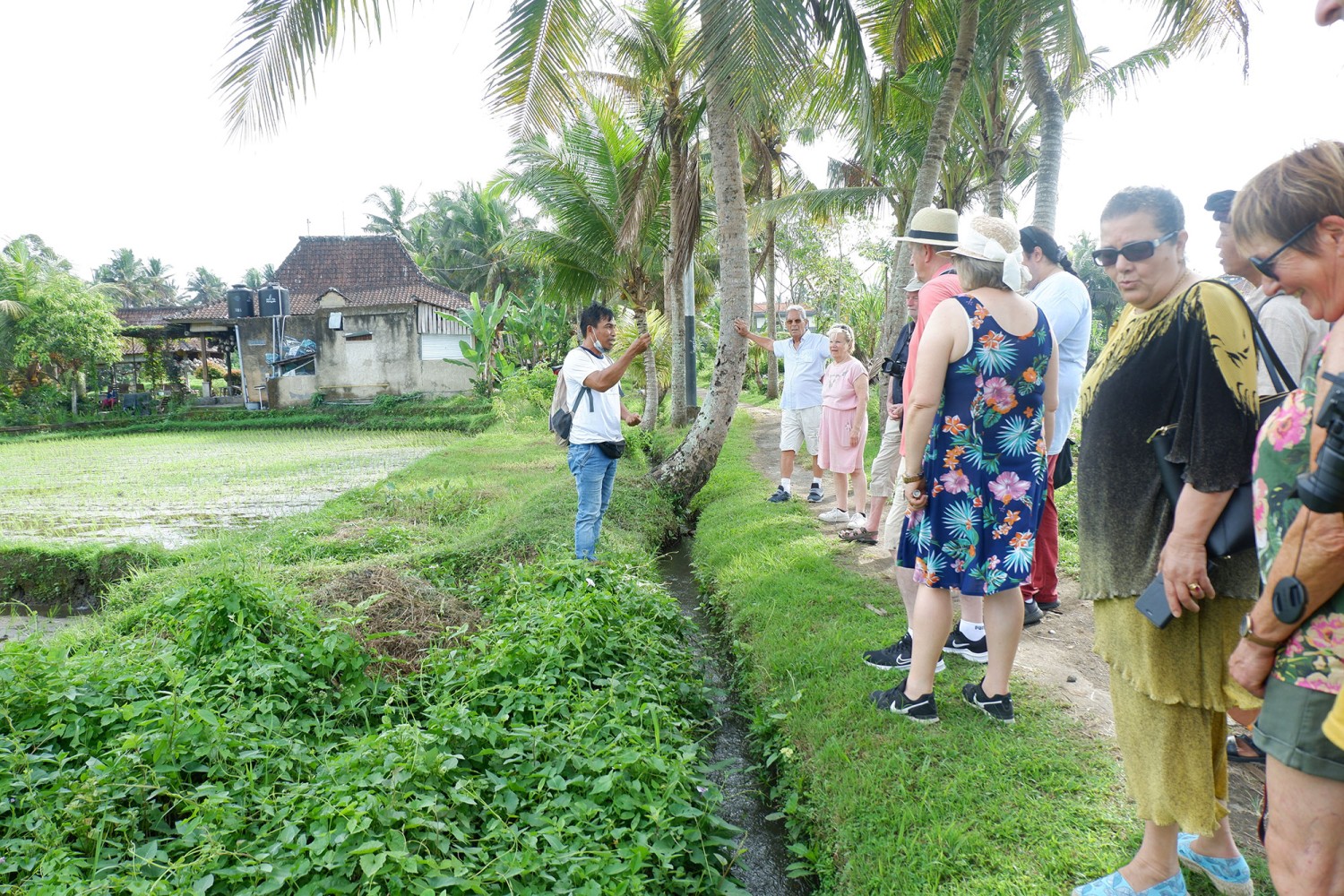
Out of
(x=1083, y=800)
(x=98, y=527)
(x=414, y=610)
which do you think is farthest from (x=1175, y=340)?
(x=98, y=527)

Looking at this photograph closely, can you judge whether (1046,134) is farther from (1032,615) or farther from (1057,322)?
(1032,615)

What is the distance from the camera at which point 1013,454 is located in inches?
Result: 111

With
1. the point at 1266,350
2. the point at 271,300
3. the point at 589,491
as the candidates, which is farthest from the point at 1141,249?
the point at 271,300

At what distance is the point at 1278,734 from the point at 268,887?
8.08 ft

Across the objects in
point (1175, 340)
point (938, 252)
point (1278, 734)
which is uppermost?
point (938, 252)

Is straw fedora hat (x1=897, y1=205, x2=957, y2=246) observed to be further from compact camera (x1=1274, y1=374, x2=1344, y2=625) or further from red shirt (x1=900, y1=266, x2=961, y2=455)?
compact camera (x1=1274, y1=374, x2=1344, y2=625)

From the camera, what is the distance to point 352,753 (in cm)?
276

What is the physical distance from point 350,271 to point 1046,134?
2579cm

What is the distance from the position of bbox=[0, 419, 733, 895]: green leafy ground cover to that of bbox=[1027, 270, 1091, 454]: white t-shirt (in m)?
2.31

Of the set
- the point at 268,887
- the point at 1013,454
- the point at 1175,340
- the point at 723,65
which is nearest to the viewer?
the point at 1175,340

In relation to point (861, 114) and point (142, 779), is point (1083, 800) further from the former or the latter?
point (861, 114)

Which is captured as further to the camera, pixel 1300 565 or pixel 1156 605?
pixel 1156 605

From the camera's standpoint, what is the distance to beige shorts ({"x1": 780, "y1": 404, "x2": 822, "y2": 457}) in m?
7.05

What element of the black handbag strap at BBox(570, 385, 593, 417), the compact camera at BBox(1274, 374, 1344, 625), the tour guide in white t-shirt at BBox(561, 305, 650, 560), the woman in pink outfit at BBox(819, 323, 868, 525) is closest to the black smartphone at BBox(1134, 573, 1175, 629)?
the compact camera at BBox(1274, 374, 1344, 625)
